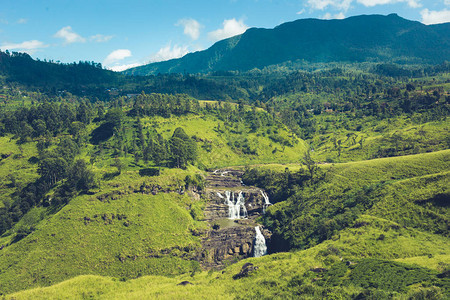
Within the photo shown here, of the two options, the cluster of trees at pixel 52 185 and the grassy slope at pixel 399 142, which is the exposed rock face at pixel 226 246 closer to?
the cluster of trees at pixel 52 185

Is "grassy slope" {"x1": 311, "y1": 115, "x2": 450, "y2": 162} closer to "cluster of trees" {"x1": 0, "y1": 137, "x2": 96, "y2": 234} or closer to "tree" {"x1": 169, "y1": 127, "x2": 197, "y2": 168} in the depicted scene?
"tree" {"x1": 169, "y1": 127, "x2": 197, "y2": 168}

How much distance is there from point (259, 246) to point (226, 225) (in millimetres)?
18559

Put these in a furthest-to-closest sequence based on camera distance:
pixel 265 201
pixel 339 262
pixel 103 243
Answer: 1. pixel 265 201
2. pixel 103 243
3. pixel 339 262

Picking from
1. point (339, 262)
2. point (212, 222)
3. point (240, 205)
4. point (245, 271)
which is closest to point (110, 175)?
point (212, 222)

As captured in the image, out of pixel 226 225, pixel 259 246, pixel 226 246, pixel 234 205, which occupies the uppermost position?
pixel 234 205

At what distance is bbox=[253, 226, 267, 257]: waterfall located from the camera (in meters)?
107

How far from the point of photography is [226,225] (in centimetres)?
12069

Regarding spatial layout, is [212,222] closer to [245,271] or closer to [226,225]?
[226,225]

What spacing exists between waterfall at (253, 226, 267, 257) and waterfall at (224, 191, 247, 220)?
1975 centimetres

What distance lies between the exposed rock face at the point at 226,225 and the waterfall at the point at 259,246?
1.42 m

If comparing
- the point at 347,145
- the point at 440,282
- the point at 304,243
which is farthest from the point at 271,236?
the point at 347,145

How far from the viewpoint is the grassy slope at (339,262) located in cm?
5781

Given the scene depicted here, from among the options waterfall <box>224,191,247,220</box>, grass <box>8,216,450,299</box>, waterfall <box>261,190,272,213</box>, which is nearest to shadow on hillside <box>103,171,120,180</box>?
waterfall <box>224,191,247,220</box>

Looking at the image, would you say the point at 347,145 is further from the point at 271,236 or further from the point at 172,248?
the point at 172,248
